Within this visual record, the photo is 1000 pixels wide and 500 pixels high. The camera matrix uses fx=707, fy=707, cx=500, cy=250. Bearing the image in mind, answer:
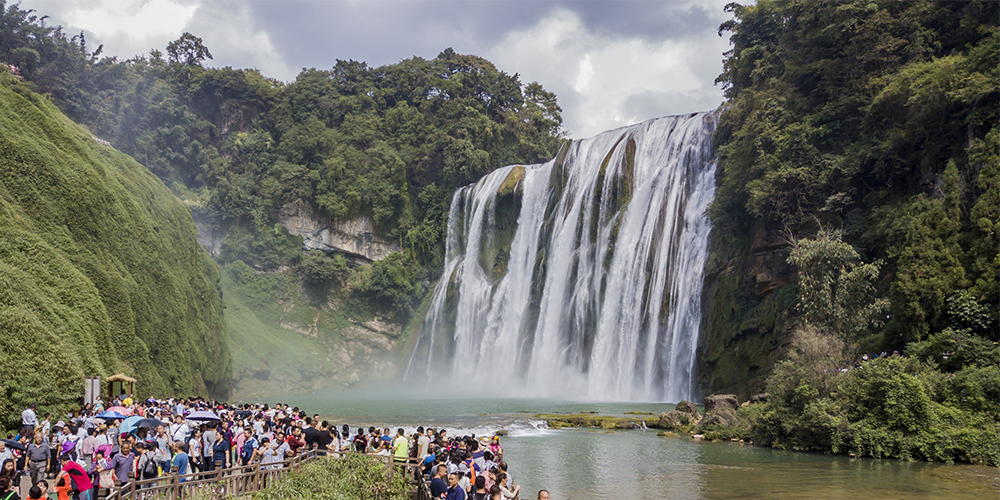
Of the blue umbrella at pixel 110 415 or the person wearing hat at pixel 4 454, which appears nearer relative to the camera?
the person wearing hat at pixel 4 454

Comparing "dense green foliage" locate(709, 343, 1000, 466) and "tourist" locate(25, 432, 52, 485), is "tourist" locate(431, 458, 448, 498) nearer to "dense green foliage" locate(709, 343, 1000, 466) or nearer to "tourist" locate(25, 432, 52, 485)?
"tourist" locate(25, 432, 52, 485)

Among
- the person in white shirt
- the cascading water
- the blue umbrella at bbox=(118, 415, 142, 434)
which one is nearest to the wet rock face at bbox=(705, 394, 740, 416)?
the cascading water

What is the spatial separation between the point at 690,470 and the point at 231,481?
1113 centimetres

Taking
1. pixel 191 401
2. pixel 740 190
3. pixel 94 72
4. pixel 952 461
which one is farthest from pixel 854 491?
pixel 94 72

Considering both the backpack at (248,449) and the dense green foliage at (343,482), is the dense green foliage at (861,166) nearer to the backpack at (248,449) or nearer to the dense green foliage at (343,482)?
the dense green foliage at (343,482)

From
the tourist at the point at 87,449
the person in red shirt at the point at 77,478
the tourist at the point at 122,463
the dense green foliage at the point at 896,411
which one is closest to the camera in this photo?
the person in red shirt at the point at 77,478

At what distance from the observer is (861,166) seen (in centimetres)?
2730

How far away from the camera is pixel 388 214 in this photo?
63312 mm

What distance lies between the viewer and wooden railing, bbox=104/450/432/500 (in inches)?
365

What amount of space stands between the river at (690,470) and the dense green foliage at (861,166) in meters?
5.84

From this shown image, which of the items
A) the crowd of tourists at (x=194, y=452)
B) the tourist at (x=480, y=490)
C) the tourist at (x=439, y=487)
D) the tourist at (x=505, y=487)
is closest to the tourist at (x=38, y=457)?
the crowd of tourists at (x=194, y=452)

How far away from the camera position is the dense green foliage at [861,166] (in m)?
21.2

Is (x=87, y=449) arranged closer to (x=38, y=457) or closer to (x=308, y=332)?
(x=38, y=457)

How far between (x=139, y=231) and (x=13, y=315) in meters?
11.6
